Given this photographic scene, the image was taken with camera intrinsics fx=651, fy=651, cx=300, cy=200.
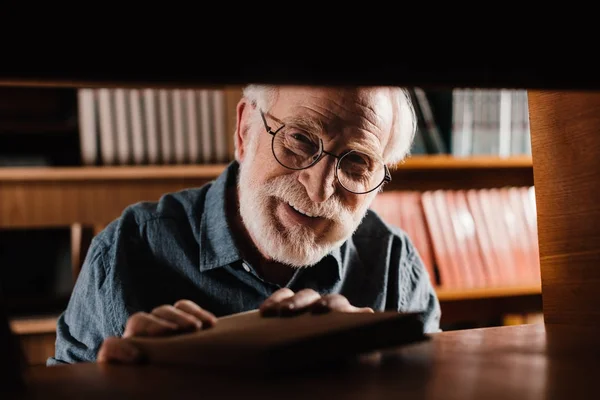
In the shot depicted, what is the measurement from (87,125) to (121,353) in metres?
1.49

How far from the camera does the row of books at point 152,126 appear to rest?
1.90 m

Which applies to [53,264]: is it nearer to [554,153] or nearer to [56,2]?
[554,153]

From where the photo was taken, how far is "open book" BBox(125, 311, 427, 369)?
1.48 ft

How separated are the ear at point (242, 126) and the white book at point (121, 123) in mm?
515

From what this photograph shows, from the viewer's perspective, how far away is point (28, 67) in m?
0.39

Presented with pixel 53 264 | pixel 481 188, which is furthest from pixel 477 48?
pixel 481 188

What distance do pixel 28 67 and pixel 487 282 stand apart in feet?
6.80

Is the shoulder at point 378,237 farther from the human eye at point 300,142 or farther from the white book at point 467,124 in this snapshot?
the white book at point 467,124

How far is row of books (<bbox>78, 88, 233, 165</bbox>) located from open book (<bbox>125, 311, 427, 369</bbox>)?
1.39 metres

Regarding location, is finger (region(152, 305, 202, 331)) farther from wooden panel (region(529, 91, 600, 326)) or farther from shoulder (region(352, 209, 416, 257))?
shoulder (region(352, 209, 416, 257))

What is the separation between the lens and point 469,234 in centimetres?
226

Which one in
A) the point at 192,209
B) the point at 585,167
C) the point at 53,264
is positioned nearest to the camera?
the point at 585,167

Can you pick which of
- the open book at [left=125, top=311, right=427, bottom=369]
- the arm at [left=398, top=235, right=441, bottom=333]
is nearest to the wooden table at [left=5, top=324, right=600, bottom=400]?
the open book at [left=125, top=311, right=427, bottom=369]

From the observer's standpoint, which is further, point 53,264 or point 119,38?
point 53,264
